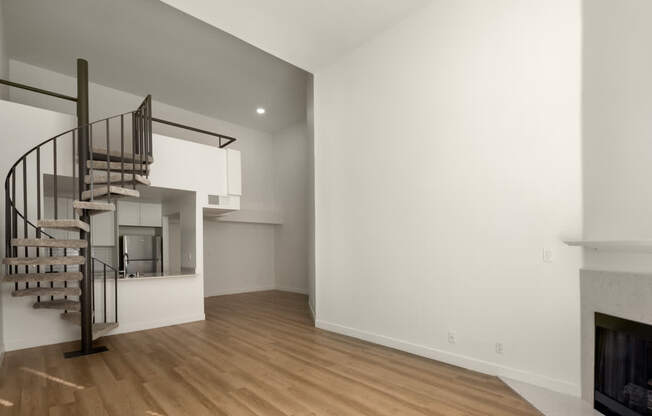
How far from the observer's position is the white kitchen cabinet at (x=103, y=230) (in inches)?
271

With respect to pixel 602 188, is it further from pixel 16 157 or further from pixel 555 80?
pixel 16 157

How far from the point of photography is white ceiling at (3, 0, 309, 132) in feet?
17.0

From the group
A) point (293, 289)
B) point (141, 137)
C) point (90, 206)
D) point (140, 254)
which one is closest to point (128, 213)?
point (140, 254)

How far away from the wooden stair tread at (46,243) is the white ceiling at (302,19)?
3.04 m

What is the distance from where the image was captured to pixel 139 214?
764 centimetres

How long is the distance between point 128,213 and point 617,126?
7951 millimetres

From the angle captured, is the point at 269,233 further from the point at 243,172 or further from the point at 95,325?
the point at 95,325

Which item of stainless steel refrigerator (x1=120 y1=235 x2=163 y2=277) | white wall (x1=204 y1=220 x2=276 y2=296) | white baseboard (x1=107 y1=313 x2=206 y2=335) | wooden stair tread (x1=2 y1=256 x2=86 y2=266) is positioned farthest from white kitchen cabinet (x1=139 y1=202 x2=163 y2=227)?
wooden stair tread (x1=2 y1=256 x2=86 y2=266)

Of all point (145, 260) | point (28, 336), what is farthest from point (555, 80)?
point (145, 260)

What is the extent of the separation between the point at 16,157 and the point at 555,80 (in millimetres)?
6240

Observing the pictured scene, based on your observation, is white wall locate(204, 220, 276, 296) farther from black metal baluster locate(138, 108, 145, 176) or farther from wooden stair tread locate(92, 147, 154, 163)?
black metal baluster locate(138, 108, 145, 176)

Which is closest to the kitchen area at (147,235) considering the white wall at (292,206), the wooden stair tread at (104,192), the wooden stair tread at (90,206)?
the wooden stair tread at (104,192)

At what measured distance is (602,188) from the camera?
9.23ft

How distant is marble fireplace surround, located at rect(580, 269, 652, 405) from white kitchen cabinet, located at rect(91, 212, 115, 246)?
7479 mm
